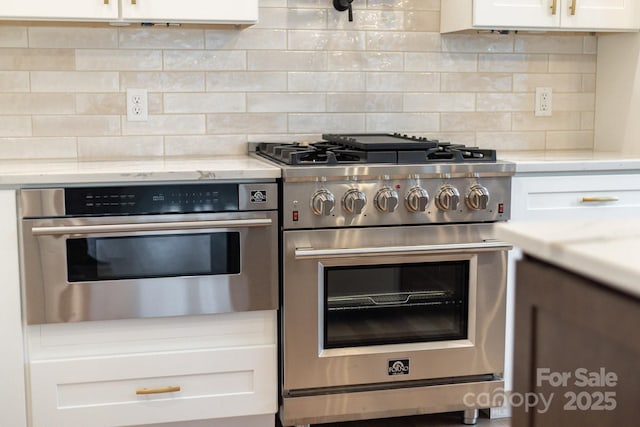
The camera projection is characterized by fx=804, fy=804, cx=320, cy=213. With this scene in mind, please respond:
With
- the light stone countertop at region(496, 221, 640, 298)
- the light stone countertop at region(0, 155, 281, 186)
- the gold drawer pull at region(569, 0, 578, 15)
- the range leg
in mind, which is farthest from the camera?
the gold drawer pull at region(569, 0, 578, 15)

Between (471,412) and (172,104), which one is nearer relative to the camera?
(471,412)

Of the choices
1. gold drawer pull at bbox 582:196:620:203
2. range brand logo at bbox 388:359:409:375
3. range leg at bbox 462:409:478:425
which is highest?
gold drawer pull at bbox 582:196:620:203

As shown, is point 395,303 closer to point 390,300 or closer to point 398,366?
point 390,300

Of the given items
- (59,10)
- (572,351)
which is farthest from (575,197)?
(59,10)

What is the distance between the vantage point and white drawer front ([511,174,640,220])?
2.71 metres

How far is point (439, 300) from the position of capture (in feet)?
8.71

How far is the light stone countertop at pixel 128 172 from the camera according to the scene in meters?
2.33

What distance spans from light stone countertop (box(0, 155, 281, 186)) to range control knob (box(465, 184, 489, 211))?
63 centimetres

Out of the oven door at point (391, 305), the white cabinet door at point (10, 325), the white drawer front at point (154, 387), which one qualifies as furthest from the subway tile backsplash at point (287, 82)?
the white drawer front at point (154, 387)

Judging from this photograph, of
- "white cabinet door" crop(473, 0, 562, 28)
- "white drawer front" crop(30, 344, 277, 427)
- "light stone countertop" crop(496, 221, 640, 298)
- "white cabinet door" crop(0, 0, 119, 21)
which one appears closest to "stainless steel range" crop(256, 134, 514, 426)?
"white drawer front" crop(30, 344, 277, 427)

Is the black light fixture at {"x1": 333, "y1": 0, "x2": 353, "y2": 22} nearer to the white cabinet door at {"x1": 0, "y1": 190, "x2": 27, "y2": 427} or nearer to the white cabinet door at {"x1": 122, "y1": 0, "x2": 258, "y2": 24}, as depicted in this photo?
the white cabinet door at {"x1": 122, "y1": 0, "x2": 258, "y2": 24}

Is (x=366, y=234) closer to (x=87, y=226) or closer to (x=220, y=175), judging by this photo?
(x=220, y=175)

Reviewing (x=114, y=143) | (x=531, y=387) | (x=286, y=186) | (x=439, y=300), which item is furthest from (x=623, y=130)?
(x=531, y=387)

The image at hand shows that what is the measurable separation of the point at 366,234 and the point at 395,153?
277mm
